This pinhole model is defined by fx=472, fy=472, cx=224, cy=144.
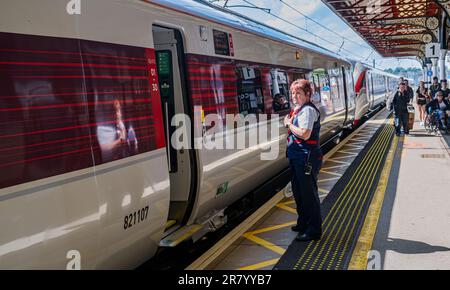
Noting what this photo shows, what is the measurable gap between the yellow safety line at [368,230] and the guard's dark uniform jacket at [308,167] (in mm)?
466

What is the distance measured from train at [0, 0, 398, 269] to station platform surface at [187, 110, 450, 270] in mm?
560

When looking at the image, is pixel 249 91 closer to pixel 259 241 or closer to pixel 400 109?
pixel 259 241

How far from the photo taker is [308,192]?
→ 4.81 metres

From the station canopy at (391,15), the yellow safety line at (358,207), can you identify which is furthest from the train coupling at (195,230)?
the station canopy at (391,15)

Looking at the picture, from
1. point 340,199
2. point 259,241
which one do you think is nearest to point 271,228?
point 259,241

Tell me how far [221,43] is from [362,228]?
8.54ft

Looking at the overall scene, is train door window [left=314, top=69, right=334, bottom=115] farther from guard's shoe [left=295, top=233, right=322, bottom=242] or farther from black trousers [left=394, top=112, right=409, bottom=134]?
guard's shoe [left=295, top=233, right=322, bottom=242]

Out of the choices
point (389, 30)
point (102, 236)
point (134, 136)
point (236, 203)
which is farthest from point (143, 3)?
point (389, 30)

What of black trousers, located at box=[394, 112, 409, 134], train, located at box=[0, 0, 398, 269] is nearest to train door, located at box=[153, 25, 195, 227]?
train, located at box=[0, 0, 398, 269]

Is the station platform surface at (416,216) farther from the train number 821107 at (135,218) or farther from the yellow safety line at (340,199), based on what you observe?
the train number 821107 at (135,218)

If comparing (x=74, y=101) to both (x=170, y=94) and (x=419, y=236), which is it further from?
(x=419, y=236)

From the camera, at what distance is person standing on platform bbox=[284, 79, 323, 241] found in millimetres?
4609

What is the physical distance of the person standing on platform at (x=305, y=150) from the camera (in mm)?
4609

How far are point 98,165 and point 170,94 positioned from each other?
5.09 ft
